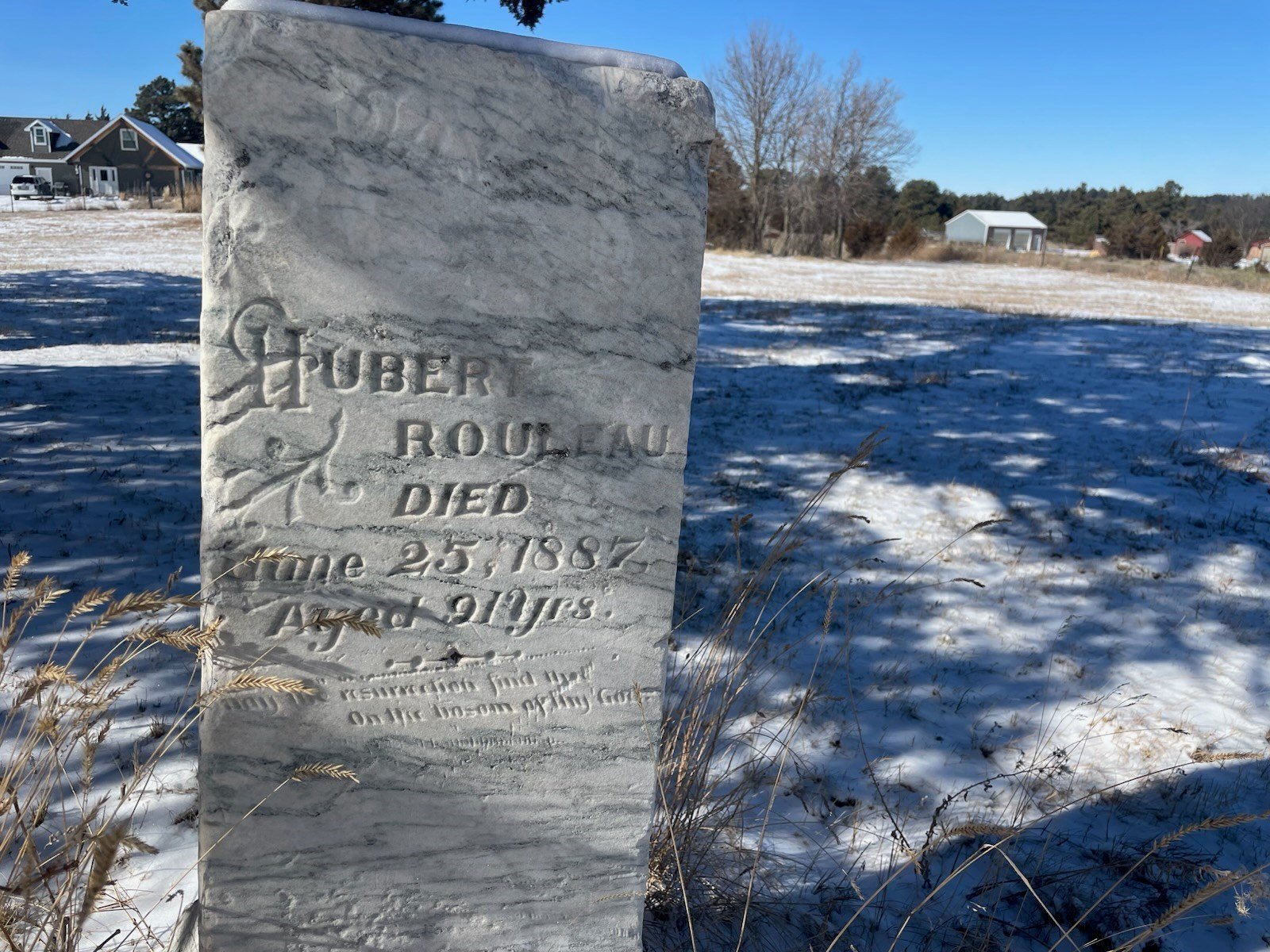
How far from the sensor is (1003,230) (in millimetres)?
68438

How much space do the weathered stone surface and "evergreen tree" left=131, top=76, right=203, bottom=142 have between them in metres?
68.3

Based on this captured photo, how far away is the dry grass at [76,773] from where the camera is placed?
5.01 feet

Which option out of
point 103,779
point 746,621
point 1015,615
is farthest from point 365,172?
point 1015,615

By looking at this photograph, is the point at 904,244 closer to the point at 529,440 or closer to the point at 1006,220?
the point at 1006,220

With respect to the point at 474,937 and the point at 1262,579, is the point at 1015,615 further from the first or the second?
the point at 474,937

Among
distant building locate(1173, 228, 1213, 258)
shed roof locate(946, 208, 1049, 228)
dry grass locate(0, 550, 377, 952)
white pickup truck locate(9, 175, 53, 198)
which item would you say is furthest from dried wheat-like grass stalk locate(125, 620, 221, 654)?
shed roof locate(946, 208, 1049, 228)

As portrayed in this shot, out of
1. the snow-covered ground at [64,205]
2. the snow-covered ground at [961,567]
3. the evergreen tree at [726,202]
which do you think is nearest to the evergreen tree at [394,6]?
the snow-covered ground at [961,567]

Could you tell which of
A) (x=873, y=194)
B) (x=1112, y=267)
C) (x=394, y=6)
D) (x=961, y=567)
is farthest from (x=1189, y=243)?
(x=961, y=567)

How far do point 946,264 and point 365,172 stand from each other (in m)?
40.2

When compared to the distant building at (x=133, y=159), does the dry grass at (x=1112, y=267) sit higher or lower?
lower

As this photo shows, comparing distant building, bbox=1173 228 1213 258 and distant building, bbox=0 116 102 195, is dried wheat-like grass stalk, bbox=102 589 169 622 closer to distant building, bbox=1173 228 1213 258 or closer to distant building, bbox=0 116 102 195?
distant building, bbox=0 116 102 195

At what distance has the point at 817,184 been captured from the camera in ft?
142

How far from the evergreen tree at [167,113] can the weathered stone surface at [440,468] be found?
6828 cm

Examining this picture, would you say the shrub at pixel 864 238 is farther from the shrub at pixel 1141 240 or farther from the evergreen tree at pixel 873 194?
the shrub at pixel 1141 240
